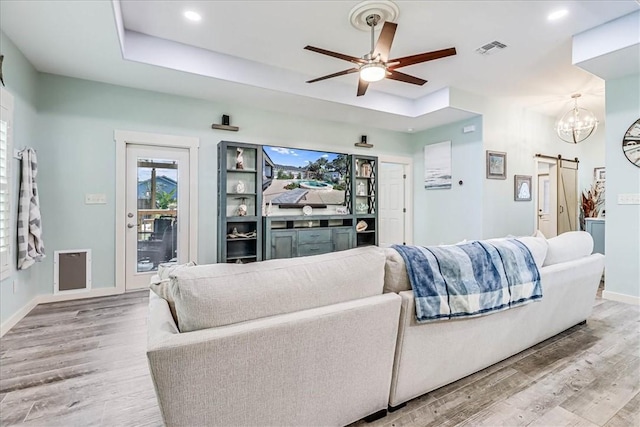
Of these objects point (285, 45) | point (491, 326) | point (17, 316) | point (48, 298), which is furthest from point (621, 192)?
point (48, 298)

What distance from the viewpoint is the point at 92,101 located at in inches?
144

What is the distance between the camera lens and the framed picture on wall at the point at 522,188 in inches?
213

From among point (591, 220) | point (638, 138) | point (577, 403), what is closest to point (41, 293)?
point (577, 403)

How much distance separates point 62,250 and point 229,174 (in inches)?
82.2

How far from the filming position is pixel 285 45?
345 cm

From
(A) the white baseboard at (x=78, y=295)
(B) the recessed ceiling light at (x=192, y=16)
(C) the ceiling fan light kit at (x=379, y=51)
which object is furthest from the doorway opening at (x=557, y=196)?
(A) the white baseboard at (x=78, y=295)

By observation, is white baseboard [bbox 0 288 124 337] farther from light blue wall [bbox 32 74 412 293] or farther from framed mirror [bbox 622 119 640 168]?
framed mirror [bbox 622 119 640 168]

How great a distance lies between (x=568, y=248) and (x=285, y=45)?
10.9ft

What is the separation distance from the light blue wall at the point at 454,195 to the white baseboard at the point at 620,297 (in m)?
1.70

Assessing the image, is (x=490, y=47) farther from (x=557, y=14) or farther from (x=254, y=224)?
(x=254, y=224)

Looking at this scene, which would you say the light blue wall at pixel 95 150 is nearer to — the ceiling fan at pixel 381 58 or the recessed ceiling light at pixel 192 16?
the recessed ceiling light at pixel 192 16

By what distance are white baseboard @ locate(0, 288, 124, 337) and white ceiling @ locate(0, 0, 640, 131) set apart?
97.3 inches

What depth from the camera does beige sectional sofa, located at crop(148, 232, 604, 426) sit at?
1.08 metres

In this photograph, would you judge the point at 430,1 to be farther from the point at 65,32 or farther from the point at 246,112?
the point at 65,32
